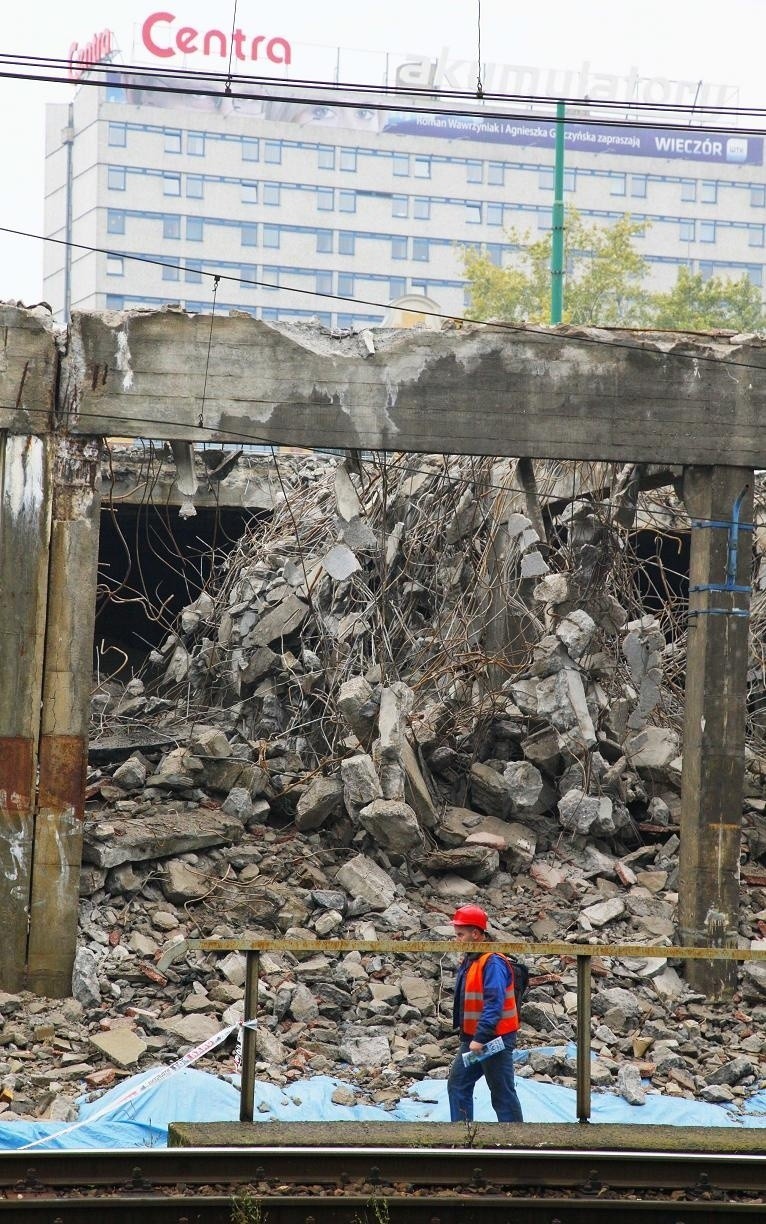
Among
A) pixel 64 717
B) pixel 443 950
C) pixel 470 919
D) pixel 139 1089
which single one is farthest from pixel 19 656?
pixel 443 950

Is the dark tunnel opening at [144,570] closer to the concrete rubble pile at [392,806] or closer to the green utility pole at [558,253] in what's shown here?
the concrete rubble pile at [392,806]

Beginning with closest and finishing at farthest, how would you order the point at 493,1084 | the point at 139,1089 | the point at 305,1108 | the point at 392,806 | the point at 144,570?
the point at 493,1084 < the point at 139,1089 < the point at 305,1108 < the point at 392,806 < the point at 144,570

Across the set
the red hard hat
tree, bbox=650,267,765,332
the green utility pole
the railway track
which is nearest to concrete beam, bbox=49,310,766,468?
the red hard hat

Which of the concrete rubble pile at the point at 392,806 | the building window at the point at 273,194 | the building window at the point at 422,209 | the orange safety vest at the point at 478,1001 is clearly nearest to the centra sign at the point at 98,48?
the building window at the point at 273,194

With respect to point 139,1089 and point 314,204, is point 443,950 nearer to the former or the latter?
point 139,1089

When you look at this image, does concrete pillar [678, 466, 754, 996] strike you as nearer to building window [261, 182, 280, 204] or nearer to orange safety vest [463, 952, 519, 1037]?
orange safety vest [463, 952, 519, 1037]

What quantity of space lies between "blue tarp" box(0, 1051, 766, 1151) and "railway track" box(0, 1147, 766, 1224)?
1.21 meters

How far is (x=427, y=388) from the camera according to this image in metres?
9.82

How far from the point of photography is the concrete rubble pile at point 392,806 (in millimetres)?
8688

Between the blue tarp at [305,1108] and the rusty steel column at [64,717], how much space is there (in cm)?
186

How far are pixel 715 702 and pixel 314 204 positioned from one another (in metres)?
71.0

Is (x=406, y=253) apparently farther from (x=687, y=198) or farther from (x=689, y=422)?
(x=689, y=422)

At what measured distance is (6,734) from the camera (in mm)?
9406

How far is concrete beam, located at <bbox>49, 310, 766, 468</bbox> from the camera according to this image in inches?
376
